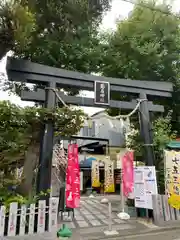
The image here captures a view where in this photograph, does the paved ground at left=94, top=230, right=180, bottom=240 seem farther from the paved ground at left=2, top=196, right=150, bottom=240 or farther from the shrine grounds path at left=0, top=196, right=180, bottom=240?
the paved ground at left=2, top=196, right=150, bottom=240

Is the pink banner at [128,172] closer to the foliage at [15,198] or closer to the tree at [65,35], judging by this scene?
the foliage at [15,198]

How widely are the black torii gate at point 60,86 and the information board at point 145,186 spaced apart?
432 mm

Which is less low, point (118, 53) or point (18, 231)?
point (118, 53)

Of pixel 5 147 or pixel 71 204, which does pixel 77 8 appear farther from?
pixel 71 204

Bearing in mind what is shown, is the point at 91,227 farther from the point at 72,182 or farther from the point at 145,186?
the point at 145,186

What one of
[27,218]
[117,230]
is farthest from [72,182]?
[117,230]

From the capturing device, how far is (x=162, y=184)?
7.61m

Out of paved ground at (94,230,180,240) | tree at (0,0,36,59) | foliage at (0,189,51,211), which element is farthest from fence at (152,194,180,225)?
tree at (0,0,36,59)

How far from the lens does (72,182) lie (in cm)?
593

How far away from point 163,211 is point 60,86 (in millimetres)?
5236

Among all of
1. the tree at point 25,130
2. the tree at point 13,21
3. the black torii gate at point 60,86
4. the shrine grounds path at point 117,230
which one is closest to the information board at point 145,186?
the black torii gate at point 60,86

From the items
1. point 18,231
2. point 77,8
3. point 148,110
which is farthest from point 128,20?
point 18,231

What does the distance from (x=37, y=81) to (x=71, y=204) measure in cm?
384

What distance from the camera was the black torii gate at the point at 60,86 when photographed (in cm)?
609
